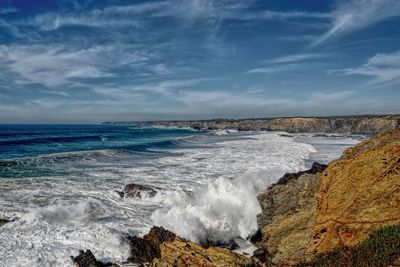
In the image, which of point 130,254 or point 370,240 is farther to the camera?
point 130,254

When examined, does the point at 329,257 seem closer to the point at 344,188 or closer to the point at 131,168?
the point at 344,188

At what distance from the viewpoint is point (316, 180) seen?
39.4 ft

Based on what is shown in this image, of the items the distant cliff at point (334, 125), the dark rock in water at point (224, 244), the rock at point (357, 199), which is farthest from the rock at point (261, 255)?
the distant cliff at point (334, 125)

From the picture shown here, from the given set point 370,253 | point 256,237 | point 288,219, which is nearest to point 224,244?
point 256,237

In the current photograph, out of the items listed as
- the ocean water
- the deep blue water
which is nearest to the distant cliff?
the deep blue water

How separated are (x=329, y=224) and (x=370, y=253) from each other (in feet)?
5.91

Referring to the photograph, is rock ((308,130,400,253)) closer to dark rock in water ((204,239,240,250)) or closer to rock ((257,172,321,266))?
rock ((257,172,321,266))

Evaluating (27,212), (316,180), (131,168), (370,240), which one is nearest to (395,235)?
(370,240)

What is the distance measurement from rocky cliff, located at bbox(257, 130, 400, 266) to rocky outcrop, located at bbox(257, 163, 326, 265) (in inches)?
1.2

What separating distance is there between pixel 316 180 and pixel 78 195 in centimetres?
1033

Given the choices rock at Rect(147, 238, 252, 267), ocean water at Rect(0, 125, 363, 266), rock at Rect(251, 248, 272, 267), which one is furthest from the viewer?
ocean water at Rect(0, 125, 363, 266)

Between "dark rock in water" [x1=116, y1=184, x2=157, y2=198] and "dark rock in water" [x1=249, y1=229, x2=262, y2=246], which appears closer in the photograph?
"dark rock in water" [x1=249, y1=229, x2=262, y2=246]

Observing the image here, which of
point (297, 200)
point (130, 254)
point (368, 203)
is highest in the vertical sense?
point (368, 203)

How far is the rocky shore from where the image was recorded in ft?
26.0
